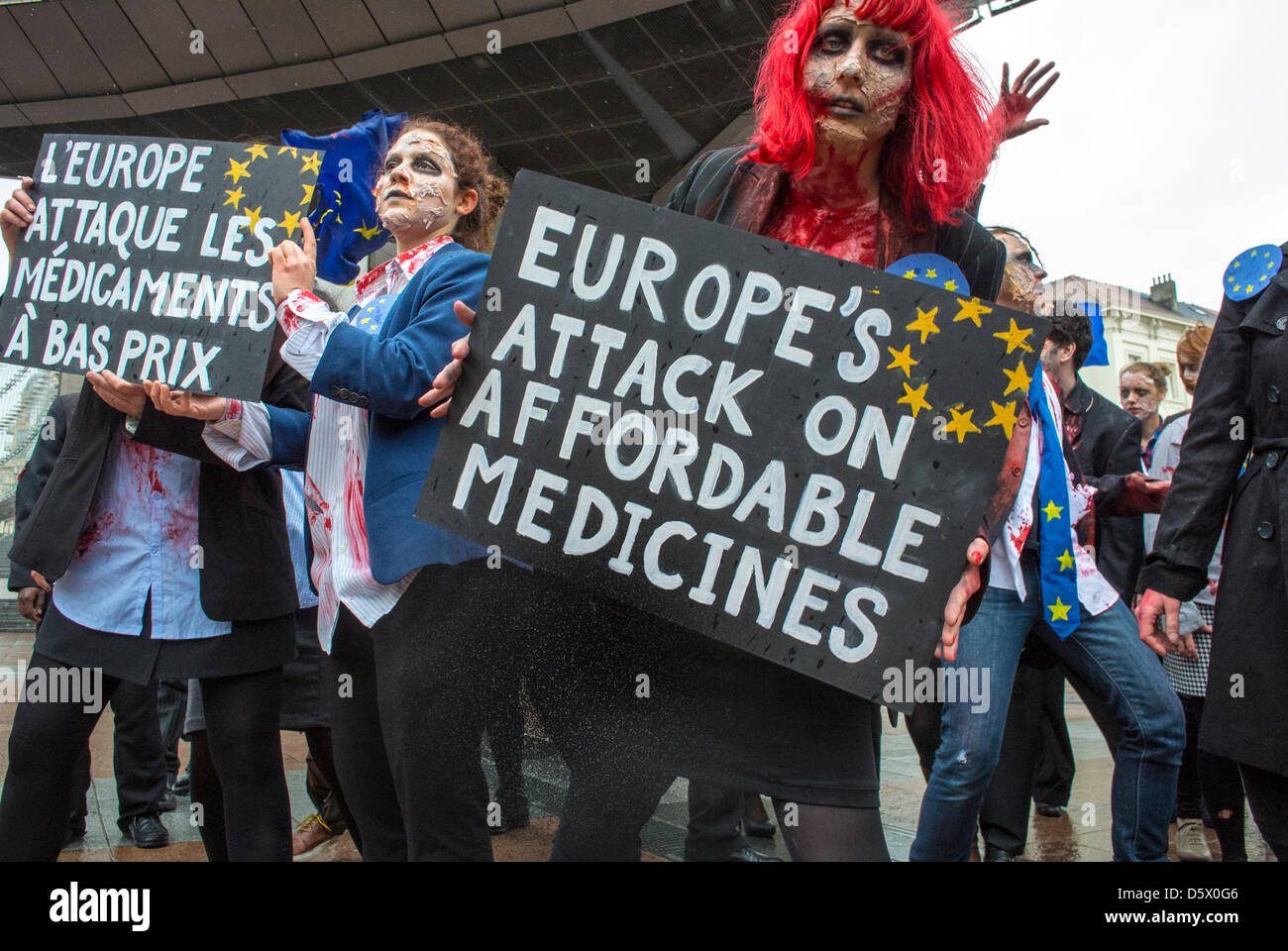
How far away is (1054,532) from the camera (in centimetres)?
296

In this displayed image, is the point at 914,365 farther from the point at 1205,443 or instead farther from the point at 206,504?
the point at 206,504

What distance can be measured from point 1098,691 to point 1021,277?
4.02ft

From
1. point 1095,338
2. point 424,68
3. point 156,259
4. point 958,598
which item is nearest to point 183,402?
point 156,259

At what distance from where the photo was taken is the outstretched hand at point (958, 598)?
6.06 feet

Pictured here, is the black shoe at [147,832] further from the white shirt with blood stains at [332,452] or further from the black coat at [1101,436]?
the black coat at [1101,436]

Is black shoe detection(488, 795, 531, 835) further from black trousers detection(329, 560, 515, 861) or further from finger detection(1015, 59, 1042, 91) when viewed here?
finger detection(1015, 59, 1042, 91)

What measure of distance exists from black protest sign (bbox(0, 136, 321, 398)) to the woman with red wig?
0.74 meters

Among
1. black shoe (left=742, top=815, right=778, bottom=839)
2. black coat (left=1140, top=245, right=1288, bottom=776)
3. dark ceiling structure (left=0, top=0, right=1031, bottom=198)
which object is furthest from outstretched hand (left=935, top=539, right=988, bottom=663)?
dark ceiling structure (left=0, top=0, right=1031, bottom=198)

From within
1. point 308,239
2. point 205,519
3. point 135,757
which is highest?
point 308,239

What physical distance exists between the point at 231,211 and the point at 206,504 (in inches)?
28.4

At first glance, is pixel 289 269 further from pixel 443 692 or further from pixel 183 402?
pixel 443 692

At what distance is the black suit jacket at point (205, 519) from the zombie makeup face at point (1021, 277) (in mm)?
2078
